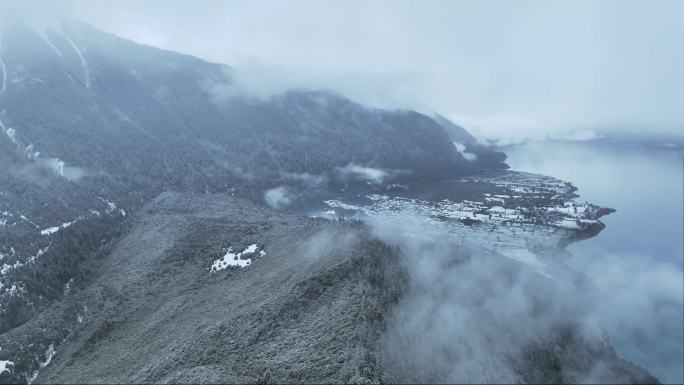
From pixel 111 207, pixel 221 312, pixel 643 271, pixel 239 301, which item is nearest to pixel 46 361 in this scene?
pixel 221 312

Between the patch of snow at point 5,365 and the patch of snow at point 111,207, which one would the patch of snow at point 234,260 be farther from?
the patch of snow at point 111,207

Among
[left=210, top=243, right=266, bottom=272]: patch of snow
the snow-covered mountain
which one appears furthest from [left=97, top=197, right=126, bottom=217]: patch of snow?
[left=210, top=243, right=266, bottom=272]: patch of snow

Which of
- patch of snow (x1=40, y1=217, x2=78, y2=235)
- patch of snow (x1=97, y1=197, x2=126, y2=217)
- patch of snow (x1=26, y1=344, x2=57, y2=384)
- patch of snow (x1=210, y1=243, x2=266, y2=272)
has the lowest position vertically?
patch of snow (x1=26, y1=344, x2=57, y2=384)

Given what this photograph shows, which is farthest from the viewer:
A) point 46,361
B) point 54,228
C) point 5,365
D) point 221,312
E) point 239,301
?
point 54,228

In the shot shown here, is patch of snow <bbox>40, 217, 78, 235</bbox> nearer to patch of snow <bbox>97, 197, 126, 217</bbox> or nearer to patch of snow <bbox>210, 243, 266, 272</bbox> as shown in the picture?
patch of snow <bbox>97, 197, 126, 217</bbox>

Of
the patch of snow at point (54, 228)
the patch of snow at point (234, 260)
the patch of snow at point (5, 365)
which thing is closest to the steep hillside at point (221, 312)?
the patch of snow at point (234, 260)

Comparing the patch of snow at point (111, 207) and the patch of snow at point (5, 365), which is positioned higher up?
the patch of snow at point (111, 207)

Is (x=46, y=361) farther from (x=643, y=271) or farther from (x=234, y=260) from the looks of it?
(x=643, y=271)

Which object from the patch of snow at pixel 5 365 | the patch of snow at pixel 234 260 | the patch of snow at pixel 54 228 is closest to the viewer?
the patch of snow at pixel 5 365

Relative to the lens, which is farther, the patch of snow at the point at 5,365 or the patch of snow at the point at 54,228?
the patch of snow at the point at 54,228
